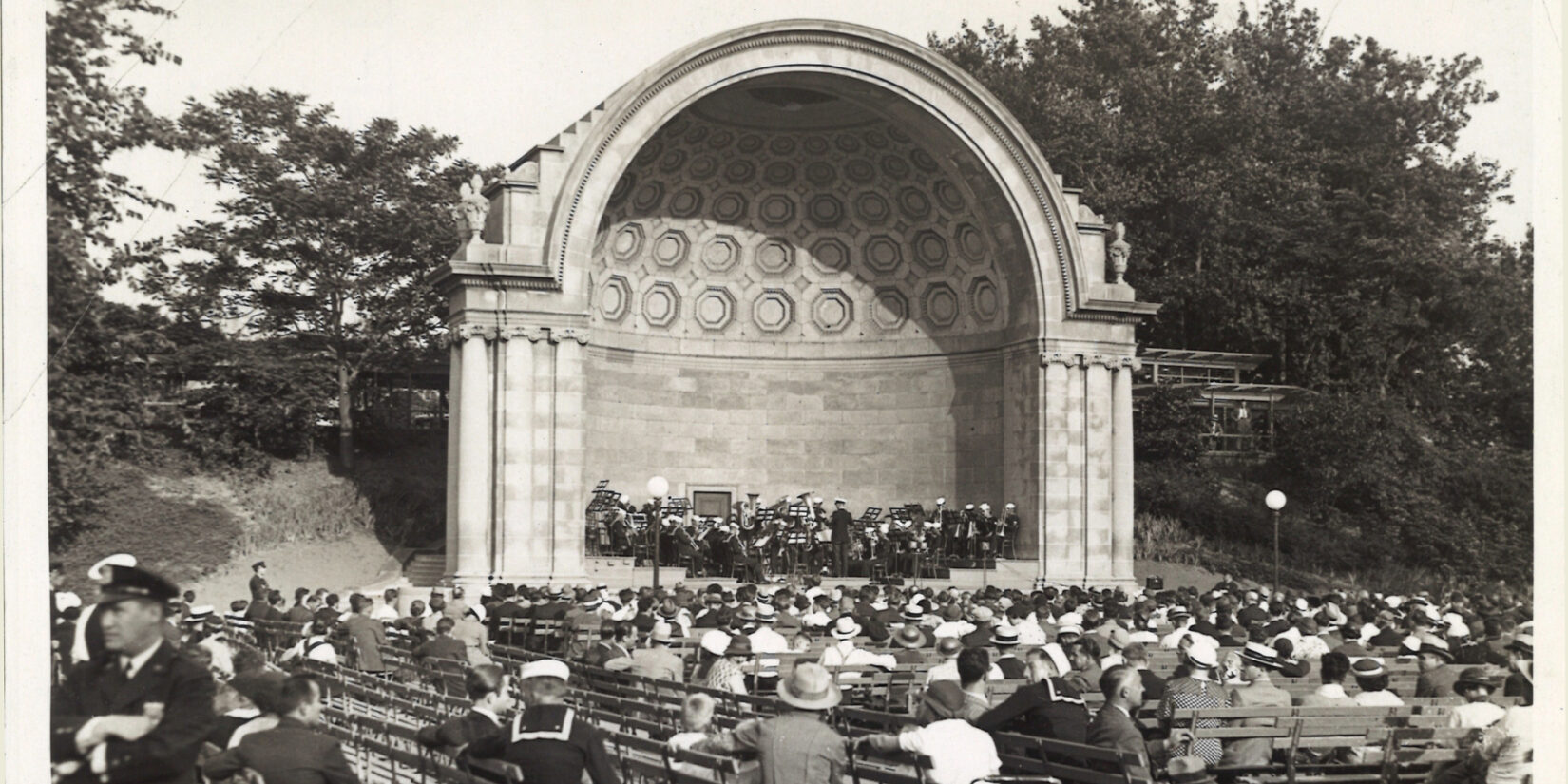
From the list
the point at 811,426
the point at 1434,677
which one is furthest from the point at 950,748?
the point at 811,426

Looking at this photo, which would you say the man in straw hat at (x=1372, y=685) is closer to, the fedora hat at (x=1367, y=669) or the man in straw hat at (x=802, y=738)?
the fedora hat at (x=1367, y=669)

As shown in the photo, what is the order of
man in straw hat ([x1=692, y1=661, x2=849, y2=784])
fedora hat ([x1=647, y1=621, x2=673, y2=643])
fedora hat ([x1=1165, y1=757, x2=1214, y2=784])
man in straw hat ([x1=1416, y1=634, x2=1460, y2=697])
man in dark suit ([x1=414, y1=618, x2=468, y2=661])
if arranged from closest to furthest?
man in straw hat ([x1=692, y1=661, x2=849, y2=784]) < fedora hat ([x1=1165, y1=757, x2=1214, y2=784]) < man in straw hat ([x1=1416, y1=634, x2=1460, y2=697]) < fedora hat ([x1=647, y1=621, x2=673, y2=643]) < man in dark suit ([x1=414, y1=618, x2=468, y2=661])

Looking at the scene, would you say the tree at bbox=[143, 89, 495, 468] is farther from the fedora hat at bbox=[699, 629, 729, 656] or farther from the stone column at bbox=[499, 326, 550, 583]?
the fedora hat at bbox=[699, 629, 729, 656]

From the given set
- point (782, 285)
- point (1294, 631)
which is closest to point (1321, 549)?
point (782, 285)

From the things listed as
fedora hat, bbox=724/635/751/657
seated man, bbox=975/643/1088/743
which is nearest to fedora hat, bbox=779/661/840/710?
seated man, bbox=975/643/1088/743

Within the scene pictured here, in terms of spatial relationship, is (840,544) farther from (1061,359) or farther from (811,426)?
(1061,359)

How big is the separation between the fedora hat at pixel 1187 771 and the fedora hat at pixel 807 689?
220cm

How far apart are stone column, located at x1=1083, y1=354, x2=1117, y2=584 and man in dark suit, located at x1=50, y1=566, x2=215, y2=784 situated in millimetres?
24008

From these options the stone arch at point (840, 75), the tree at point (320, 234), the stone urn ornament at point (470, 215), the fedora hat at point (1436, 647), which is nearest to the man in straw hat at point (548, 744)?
A: the fedora hat at point (1436, 647)

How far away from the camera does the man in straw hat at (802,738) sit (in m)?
7.43

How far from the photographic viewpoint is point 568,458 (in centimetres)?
2589

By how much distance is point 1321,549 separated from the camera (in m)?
34.7

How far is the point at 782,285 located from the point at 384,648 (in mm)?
18419

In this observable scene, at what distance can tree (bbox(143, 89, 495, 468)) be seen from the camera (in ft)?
114
